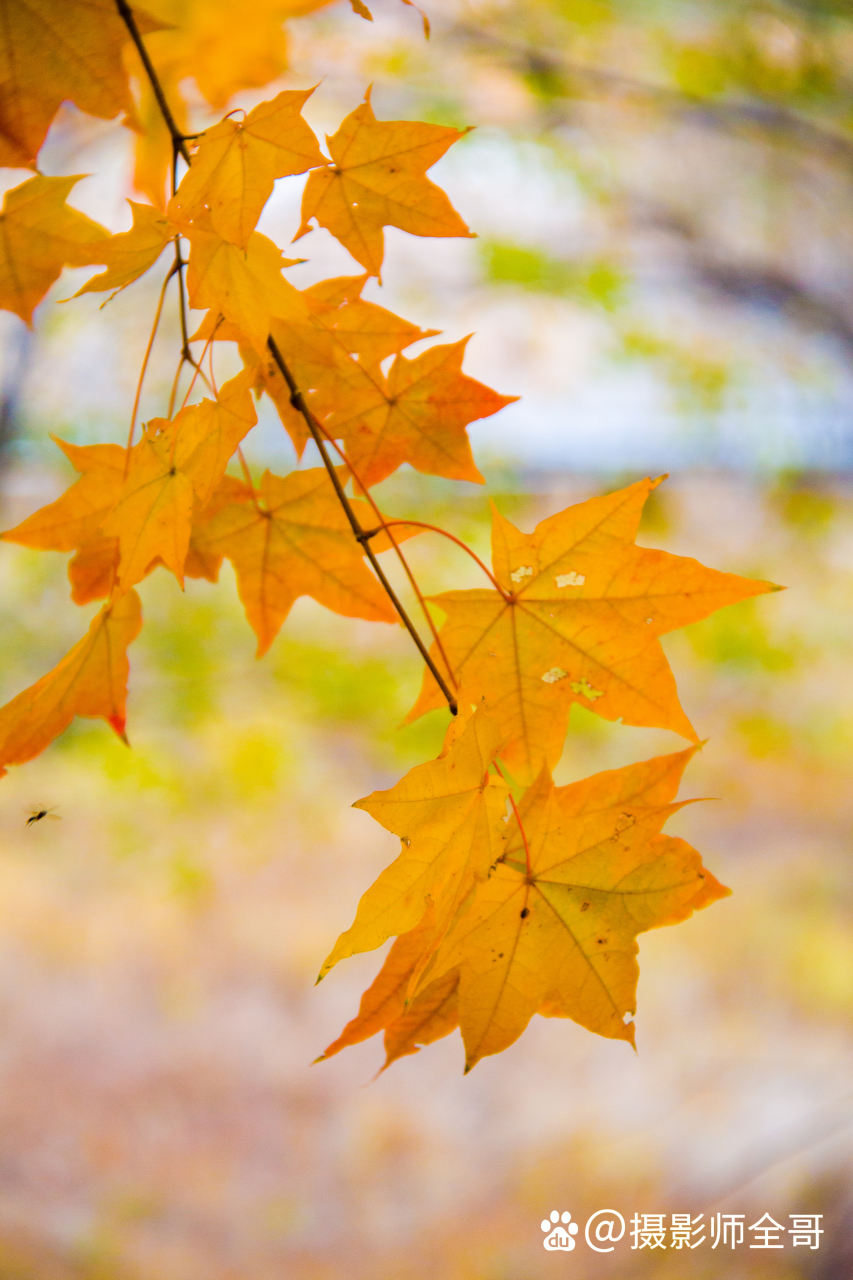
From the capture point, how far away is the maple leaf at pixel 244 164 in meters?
0.43

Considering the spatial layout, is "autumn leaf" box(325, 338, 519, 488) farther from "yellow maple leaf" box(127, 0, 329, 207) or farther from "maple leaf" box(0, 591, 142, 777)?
"yellow maple leaf" box(127, 0, 329, 207)

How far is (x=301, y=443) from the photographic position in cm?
53

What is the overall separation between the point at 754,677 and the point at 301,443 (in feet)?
7.76

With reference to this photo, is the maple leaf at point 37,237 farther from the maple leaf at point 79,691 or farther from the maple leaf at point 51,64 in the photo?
the maple leaf at point 79,691

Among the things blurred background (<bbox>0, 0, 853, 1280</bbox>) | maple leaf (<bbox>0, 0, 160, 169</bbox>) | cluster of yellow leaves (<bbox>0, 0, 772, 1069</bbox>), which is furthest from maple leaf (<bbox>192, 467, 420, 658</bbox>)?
blurred background (<bbox>0, 0, 853, 1280</bbox>)

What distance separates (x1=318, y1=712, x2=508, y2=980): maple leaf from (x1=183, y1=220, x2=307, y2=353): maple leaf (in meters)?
0.23

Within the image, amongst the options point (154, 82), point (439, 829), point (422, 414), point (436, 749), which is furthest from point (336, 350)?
point (436, 749)

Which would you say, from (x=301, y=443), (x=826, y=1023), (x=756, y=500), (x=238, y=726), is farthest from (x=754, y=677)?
(x=301, y=443)

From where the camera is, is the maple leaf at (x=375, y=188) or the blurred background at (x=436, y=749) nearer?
the maple leaf at (x=375, y=188)

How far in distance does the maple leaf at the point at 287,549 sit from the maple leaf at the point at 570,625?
10cm

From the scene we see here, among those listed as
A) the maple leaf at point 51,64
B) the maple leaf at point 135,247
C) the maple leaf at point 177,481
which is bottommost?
the maple leaf at point 177,481

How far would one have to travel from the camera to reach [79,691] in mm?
546

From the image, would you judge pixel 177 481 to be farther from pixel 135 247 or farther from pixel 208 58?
pixel 208 58

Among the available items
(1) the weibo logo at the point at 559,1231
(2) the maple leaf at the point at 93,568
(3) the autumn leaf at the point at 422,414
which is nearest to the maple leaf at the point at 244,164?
(3) the autumn leaf at the point at 422,414
